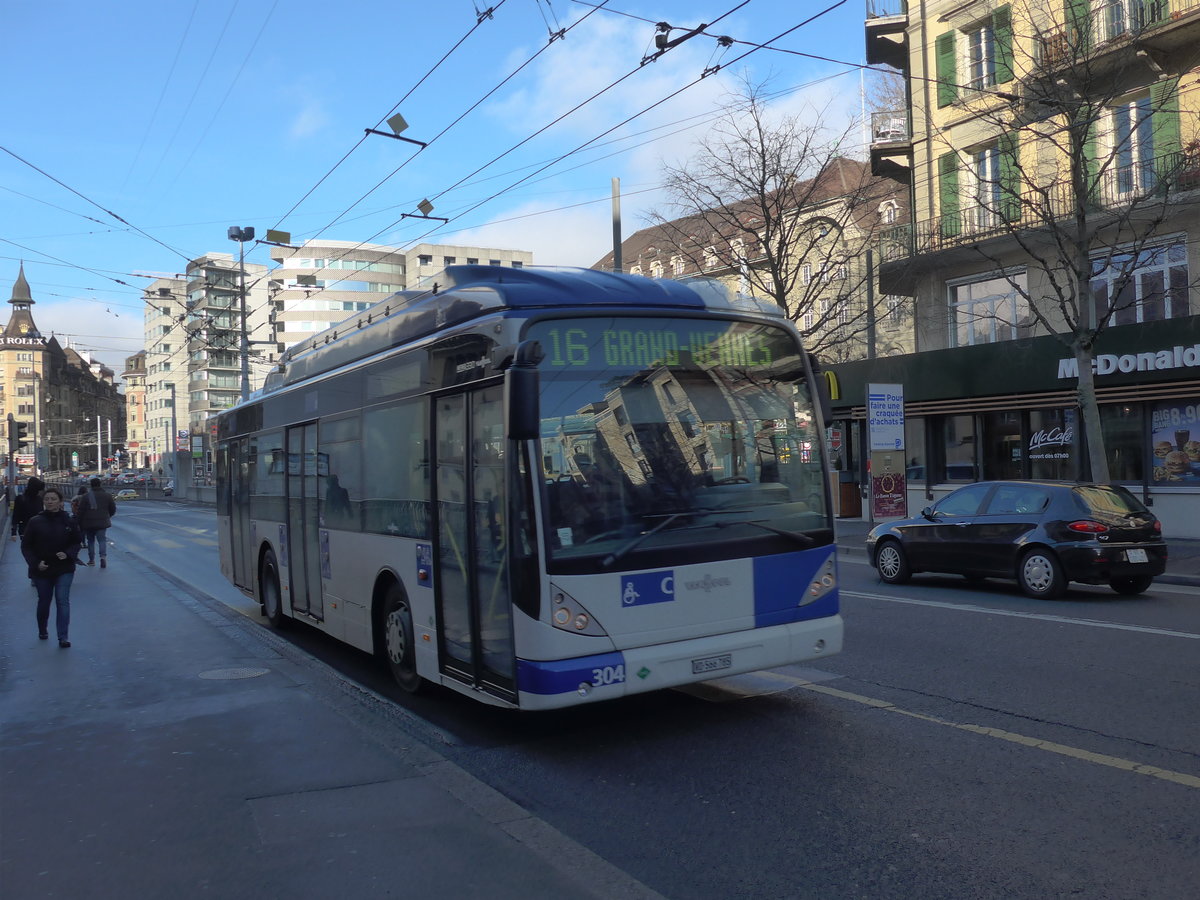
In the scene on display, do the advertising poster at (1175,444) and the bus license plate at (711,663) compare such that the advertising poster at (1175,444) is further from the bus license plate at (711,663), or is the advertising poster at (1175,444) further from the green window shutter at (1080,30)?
the bus license plate at (711,663)

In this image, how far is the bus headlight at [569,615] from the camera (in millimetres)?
5668

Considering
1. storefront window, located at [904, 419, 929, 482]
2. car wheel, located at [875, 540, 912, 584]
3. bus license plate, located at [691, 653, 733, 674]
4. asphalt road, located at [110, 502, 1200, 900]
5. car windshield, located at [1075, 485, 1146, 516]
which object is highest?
storefront window, located at [904, 419, 929, 482]

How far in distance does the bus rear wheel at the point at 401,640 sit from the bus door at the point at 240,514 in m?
4.92

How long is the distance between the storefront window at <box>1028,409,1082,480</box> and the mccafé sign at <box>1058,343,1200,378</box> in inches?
44.4

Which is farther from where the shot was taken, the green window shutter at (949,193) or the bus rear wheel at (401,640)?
the green window shutter at (949,193)

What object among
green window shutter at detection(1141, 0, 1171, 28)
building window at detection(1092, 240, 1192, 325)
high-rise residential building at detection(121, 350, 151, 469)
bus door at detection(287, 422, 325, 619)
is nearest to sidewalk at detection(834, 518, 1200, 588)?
building window at detection(1092, 240, 1192, 325)

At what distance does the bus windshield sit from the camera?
230 inches

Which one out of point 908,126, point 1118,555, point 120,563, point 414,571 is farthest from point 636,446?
point 908,126

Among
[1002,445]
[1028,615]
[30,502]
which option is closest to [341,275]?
[30,502]

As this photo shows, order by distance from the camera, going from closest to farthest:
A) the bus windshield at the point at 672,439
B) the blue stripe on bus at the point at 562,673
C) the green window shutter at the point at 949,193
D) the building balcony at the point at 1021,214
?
the blue stripe on bus at the point at 562,673
the bus windshield at the point at 672,439
the building balcony at the point at 1021,214
the green window shutter at the point at 949,193

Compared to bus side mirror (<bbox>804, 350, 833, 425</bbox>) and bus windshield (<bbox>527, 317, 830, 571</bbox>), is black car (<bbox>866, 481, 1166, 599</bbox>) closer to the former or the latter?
bus side mirror (<bbox>804, 350, 833, 425</bbox>)

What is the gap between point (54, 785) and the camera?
5.64 meters

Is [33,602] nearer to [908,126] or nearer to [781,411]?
[781,411]

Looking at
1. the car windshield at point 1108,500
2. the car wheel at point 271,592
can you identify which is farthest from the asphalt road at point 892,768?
the car windshield at point 1108,500
